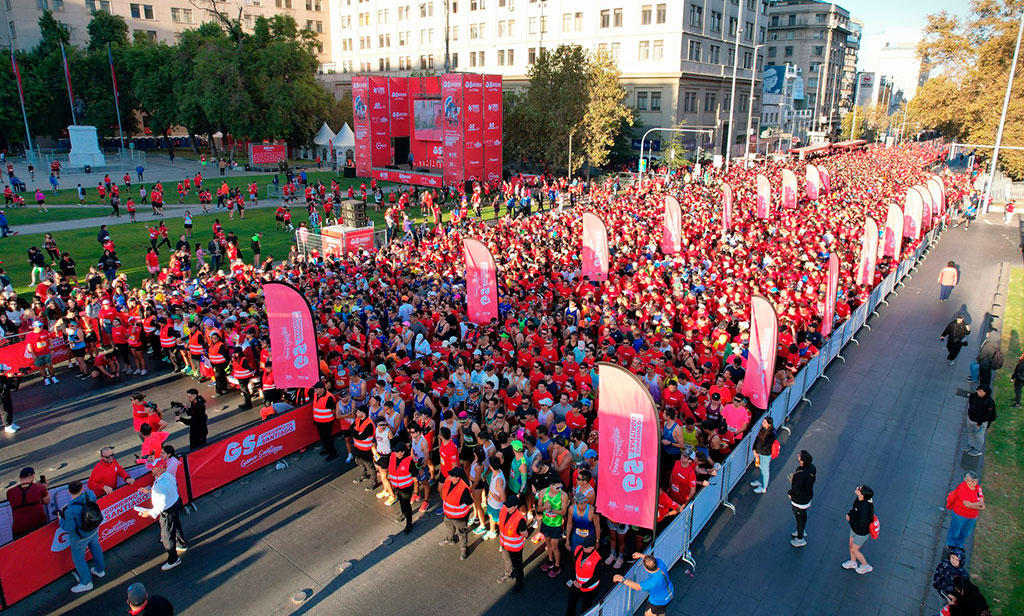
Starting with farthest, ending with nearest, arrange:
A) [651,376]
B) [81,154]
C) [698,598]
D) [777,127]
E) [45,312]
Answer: [777,127]
[81,154]
[45,312]
[651,376]
[698,598]

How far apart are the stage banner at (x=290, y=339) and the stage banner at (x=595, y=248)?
348 inches

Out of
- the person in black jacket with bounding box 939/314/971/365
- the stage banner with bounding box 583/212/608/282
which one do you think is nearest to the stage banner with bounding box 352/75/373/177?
the stage banner with bounding box 583/212/608/282

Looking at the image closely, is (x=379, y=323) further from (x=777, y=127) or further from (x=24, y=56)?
(x=777, y=127)

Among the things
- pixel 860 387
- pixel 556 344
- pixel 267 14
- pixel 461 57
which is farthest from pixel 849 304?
pixel 267 14

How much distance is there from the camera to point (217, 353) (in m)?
13.3

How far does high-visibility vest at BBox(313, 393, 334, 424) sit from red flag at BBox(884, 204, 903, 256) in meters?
18.7

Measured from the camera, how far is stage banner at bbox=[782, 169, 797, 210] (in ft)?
93.9

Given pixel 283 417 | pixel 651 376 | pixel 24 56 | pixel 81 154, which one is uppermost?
pixel 24 56

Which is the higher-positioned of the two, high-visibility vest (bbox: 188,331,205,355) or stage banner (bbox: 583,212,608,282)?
stage banner (bbox: 583,212,608,282)

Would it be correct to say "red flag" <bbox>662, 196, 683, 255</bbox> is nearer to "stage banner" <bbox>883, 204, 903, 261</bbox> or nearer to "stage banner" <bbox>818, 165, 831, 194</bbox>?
"stage banner" <bbox>883, 204, 903, 261</bbox>

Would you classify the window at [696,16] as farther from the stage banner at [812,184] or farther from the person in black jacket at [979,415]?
the person in black jacket at [979,415]

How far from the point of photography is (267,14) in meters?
83.5

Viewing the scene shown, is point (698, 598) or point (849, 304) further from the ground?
point (849, 304)

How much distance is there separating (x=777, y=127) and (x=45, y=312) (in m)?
77.5
